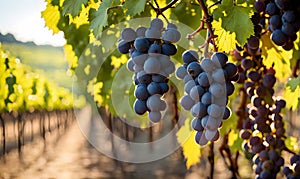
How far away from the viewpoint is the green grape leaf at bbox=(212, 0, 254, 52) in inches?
37.3

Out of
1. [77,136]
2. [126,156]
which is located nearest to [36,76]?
[126,156]

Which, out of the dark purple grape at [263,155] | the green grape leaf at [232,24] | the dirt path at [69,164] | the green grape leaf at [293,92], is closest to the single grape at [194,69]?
the green grape leaf at [232,24]

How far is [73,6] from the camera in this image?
1.01 m

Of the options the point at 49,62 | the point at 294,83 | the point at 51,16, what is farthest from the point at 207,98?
the point at 49,62

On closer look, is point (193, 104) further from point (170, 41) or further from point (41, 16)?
point (41, 16)

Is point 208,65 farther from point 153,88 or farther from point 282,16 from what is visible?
point 282,16

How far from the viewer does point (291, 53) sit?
60.3 inches

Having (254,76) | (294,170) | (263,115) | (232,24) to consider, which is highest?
(232,24)

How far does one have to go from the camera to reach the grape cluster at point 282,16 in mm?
1033

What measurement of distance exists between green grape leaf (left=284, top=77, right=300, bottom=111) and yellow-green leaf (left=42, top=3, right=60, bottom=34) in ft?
2.16

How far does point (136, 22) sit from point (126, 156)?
337 inches

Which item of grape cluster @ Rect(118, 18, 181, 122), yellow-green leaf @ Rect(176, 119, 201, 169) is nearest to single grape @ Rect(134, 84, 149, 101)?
grape cluster @ Rect(118, 18, 181, 122)

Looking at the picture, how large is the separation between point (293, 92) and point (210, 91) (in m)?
0.59

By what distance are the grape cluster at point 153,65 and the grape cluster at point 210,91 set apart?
49 mm
